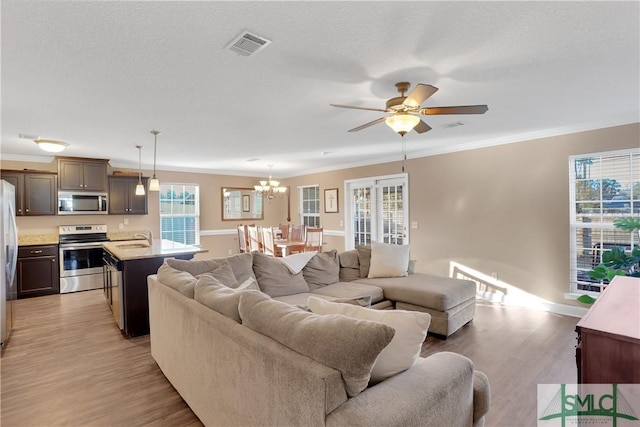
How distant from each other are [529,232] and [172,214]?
7.02 meters

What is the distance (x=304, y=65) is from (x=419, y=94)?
85 cm

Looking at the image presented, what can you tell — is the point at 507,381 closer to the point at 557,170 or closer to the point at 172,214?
the point at 557,170

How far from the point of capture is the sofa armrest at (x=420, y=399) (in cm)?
105

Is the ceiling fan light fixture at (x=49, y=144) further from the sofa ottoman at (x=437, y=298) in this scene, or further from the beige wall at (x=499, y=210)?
the sofa ottoman at (x=437, y=298)

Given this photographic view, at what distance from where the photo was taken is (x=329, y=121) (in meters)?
3.75

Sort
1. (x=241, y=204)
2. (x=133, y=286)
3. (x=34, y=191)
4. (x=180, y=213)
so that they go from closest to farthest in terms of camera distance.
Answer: (x=133, y=286)
(x=34, y=191)
(x=180, y=213)
(x=241, y=204)

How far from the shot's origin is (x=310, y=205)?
27.5 ft

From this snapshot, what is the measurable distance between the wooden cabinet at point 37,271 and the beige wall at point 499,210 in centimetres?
79

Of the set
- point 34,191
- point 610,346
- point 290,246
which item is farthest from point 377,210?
point 34,191

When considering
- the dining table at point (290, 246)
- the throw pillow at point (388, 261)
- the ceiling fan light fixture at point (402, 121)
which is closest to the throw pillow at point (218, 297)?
the ceiling fan light fixture at point (402, 121)

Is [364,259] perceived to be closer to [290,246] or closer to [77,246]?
[290,246]

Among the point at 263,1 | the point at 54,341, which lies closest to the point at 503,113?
the point at 263,1

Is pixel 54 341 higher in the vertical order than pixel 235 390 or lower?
lower

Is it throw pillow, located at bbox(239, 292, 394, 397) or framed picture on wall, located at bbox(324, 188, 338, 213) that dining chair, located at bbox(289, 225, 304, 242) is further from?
throw pillow, located at bbox(239, 292, 394, 397)
